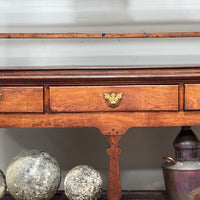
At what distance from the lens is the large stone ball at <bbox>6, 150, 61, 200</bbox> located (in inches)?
53.8

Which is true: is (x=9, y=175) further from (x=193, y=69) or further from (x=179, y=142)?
(x=193, y=69)

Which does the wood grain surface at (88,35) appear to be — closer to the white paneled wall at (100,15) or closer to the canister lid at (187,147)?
the white paneled wall at (100,15)

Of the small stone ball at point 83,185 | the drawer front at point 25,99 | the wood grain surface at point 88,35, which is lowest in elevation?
the small stone ball at point 83,185

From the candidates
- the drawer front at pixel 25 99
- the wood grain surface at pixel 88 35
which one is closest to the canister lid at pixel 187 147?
the wood grain surface at pixel 88 35

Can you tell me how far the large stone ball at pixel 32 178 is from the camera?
4.49ft

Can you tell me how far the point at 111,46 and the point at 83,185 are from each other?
0.77m

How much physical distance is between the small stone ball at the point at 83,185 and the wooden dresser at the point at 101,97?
21cm

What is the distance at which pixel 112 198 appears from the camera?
134 centimetres

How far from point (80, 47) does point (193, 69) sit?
0.71 m

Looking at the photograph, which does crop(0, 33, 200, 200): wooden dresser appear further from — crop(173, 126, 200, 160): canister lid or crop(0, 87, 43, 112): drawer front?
crop(173, 126, 200, 160): canister lid

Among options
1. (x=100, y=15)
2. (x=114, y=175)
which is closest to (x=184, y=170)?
(x=114, y=175)

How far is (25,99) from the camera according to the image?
1323mm

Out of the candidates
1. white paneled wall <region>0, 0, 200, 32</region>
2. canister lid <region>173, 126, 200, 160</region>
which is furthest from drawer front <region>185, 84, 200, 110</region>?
white paneled wall <region>0, 0, 200, 32</region>

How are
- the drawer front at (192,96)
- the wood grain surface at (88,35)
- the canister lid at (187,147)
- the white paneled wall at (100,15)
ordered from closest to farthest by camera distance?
the drawer front at (192,96), the canister lid at (187,147), the wood grain surface at (88,35), the white paneled wall at (100,15)
